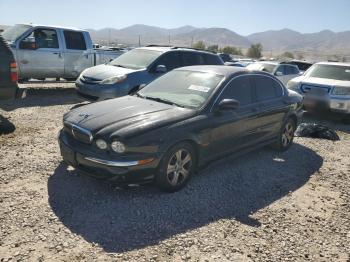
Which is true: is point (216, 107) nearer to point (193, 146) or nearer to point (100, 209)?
point (193, 146)

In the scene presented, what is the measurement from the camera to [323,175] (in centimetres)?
623

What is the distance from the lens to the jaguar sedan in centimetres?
448

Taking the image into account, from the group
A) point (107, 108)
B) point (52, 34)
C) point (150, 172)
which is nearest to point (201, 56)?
point (52, 34)

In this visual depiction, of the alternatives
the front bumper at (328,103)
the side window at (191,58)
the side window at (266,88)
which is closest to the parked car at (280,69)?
the front bumper at (328,103)

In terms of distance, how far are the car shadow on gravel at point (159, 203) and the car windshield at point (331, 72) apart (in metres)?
5.38

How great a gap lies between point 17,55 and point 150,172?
8.12m

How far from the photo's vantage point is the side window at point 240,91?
5641mm

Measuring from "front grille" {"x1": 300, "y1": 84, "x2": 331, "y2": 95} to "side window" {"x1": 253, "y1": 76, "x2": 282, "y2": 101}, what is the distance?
341 cm

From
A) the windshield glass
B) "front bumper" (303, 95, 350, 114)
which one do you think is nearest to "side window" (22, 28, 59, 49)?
the windshield glass

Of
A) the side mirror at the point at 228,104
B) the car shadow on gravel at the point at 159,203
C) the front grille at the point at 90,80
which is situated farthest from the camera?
the front grille at the point at 90,80

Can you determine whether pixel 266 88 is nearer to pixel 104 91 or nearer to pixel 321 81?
pixel 104 91

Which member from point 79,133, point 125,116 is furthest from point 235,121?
point 79,133

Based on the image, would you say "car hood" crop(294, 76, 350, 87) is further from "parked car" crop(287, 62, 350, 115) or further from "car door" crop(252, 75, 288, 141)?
"car door" crop(252, 75, 288, 141)

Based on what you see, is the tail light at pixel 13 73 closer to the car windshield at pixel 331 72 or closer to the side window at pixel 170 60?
the side window at pixel 170 60
